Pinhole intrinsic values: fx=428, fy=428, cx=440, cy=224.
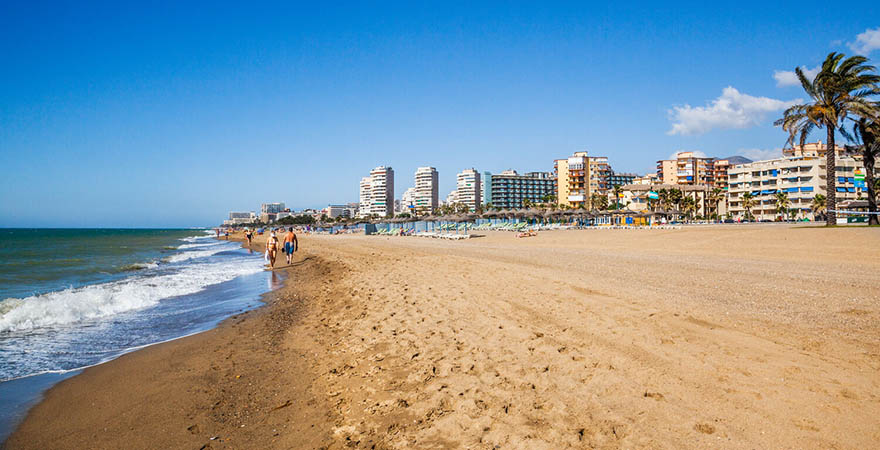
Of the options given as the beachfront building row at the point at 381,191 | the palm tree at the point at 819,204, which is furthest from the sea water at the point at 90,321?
the beachfront building row at the point at 381,191

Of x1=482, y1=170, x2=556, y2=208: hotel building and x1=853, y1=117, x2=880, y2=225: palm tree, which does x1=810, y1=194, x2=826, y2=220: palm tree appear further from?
x1=482, y1=170, x2=556, y2=208: hotel building

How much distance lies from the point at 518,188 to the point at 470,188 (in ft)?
69.3

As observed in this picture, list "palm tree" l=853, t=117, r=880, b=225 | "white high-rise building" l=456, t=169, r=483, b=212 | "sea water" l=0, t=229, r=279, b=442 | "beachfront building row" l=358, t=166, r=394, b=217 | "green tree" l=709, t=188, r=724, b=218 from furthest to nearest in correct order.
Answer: "beachfront building row" l=358, t=166, r=394, b=217 < "white high-rise building" l=456, t=169, r=483, b=212 < "green tree" l=709, t=188, r=724, b=218 < "palm tree" l=853, t=117, r=880, b=225 < "sea water" l=0, t=229, r=279, b=442


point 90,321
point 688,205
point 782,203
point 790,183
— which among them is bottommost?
point 90,321

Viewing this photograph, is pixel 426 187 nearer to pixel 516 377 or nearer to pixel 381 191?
pixel 381 191

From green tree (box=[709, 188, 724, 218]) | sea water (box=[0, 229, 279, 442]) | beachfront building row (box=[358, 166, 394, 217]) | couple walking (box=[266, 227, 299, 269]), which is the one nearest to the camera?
sea water (box=[0, 229, 279, 442])

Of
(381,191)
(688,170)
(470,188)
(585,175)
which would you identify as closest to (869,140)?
(585,175)

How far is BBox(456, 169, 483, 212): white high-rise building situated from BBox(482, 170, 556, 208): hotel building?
28.8 ft

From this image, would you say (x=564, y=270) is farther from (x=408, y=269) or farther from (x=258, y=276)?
(x=258, y=276)

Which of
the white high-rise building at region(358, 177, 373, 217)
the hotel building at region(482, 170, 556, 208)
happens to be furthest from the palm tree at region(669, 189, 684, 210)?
the white high-rise building at region(358, 177, 373, 217)

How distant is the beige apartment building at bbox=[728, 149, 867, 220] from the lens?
65312 mm

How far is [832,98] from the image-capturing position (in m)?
19.7

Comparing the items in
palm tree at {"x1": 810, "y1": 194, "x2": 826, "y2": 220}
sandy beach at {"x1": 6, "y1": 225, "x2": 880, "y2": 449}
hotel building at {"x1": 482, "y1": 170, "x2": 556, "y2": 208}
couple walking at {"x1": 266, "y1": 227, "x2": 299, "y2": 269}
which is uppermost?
hotel building at {"x1": 482, "y1": 170, "x2": 556, "y2": 208}

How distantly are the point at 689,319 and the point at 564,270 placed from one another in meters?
5.49
